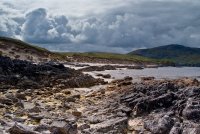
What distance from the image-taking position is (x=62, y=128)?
24734 mm

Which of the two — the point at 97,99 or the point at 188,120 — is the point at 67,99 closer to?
the point at 97,99

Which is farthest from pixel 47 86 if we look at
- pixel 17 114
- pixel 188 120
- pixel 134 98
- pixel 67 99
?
pixel 188 120

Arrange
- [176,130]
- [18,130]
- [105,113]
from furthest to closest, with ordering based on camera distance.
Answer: [105,113] < [176,130] < [18,130]

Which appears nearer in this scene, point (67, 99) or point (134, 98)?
point (134, 98)

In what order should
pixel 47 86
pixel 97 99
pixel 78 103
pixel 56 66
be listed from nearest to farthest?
pixel 78 103, pixel 97 99, pixel 47 86, pixel 56 66

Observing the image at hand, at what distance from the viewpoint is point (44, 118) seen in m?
29.6

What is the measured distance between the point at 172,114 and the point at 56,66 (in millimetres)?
50445

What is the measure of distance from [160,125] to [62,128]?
6731 mm

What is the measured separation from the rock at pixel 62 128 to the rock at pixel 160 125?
5264mm

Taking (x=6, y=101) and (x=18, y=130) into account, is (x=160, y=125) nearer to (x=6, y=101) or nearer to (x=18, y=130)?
(x=18, y=130)

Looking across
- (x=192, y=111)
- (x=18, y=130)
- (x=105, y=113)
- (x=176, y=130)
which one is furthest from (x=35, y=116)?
(x=192, y=111)

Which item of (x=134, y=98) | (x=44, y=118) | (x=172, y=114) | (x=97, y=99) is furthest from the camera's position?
(x=97, y=99)

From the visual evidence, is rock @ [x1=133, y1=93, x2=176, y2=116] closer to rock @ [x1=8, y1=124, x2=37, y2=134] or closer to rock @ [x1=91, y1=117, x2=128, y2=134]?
rock @ [x1=91, y1=117, x2=128, y2=134]

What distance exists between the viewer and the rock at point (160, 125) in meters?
27.3
